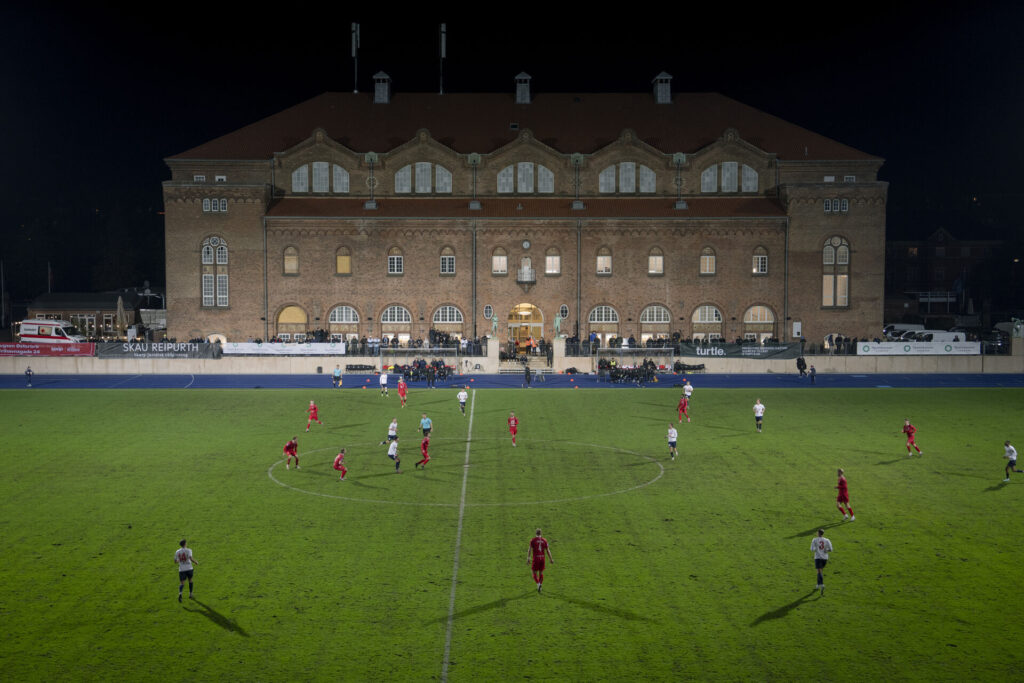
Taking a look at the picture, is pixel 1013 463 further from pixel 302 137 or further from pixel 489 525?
pixel 302 137

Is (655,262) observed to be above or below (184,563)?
above

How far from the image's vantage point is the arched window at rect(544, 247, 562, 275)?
7144cm

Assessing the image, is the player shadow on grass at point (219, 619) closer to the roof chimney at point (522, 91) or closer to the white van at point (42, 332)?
the white van at point (42, 332)

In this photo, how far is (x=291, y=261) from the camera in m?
71.0

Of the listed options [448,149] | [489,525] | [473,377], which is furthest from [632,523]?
[448,149]

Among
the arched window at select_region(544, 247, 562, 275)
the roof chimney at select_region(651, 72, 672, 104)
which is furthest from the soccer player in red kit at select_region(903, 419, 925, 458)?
the roof chimney at select_region(651, 72, 672, 104)

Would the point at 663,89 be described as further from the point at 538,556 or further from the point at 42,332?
the point at 538,556

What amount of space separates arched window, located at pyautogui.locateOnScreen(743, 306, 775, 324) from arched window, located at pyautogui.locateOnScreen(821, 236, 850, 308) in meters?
4.80

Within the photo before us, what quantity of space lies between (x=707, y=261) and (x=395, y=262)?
28104 millimetres

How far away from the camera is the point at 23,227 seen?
128625mm

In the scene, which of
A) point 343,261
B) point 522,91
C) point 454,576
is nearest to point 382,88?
point 522,91

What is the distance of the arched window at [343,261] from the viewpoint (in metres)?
71.1

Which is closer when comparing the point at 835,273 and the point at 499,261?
the point at 835,273

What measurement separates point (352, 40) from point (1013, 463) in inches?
2754
